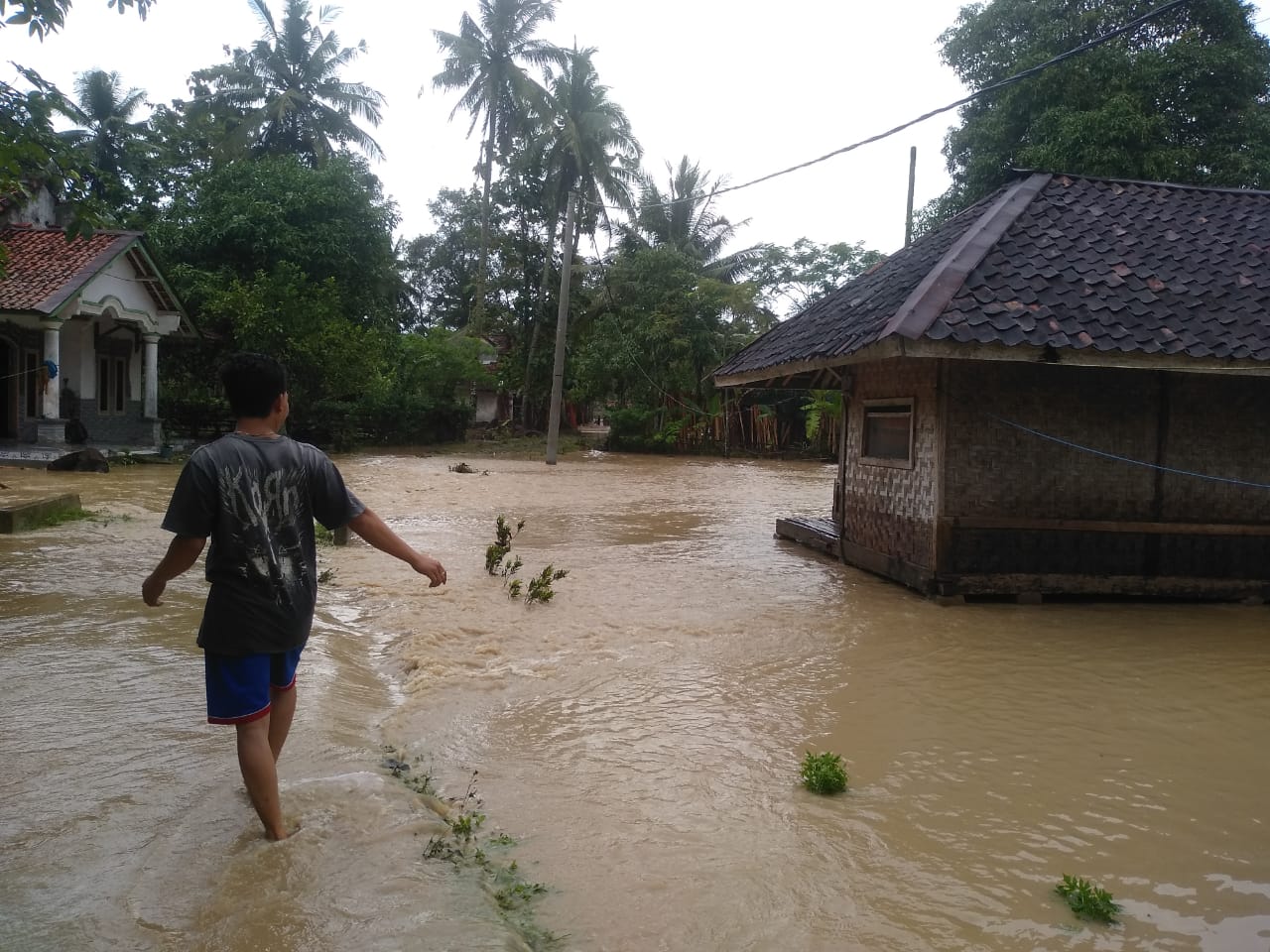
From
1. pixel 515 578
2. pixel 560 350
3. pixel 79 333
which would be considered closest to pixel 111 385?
pixel 79 333

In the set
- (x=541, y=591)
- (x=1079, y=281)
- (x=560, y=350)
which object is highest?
(x=560, y=350)

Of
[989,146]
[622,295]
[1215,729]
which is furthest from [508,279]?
[1215,729]

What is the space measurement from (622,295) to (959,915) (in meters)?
29.7

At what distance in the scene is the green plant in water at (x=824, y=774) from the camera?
4.04 metres

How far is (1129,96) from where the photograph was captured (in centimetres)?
1838

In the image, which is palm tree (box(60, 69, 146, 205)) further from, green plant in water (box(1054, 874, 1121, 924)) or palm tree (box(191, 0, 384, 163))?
green plant in water (box(1054, 874, 1121, 924))

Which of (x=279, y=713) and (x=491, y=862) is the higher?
(x=279, y=713)

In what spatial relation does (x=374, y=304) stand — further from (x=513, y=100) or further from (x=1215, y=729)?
(x=1215, y=729)

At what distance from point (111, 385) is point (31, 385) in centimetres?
228

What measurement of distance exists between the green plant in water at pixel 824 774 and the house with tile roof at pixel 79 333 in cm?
1820

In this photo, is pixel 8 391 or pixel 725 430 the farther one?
pixel 725 430

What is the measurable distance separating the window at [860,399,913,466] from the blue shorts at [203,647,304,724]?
6476mm

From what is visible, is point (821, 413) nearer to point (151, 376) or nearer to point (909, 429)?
point (151, 376)

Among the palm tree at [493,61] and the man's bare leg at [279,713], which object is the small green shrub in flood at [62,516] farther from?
the palm tree at [493,61]
